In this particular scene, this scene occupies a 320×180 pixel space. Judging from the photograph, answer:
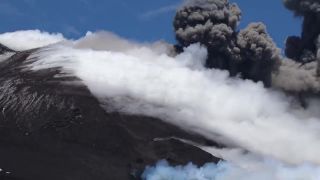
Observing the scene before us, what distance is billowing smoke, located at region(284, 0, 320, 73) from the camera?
82500mm

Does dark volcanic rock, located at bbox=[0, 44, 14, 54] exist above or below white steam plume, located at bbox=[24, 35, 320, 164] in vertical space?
above

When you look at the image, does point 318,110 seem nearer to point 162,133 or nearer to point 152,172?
point 162,133

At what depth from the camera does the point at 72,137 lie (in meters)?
65.8

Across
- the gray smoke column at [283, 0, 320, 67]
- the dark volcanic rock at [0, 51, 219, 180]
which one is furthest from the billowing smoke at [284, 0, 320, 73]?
the dark volcanic rock at [0, 51, 219, 180]

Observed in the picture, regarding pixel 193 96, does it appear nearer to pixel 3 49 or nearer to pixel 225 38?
pixel 225 38

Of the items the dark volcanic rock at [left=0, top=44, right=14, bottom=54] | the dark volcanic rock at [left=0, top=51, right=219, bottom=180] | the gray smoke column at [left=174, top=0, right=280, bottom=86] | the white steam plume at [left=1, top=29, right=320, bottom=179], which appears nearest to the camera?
the dark volcanic rock at [left=0, top=51, right=219, bottom=180]

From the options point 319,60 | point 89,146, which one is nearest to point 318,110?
point 319,60

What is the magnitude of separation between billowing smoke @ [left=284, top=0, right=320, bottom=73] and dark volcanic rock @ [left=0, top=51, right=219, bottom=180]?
2198 cm

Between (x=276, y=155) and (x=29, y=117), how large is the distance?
65.8 feet

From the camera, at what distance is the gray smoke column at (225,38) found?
73938 mm

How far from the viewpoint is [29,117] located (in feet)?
223

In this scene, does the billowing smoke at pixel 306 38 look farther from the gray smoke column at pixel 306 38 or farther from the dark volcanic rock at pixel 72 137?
the dark volcanic rock at pixel 72 137

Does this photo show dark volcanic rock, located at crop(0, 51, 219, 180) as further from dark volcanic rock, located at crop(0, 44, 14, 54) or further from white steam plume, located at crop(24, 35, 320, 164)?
dark volcanic rock, located at crop(0, 44, 14, 54)

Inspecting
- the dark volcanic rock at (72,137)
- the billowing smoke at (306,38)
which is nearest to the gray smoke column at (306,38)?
the billowing smoke at (306,38)
